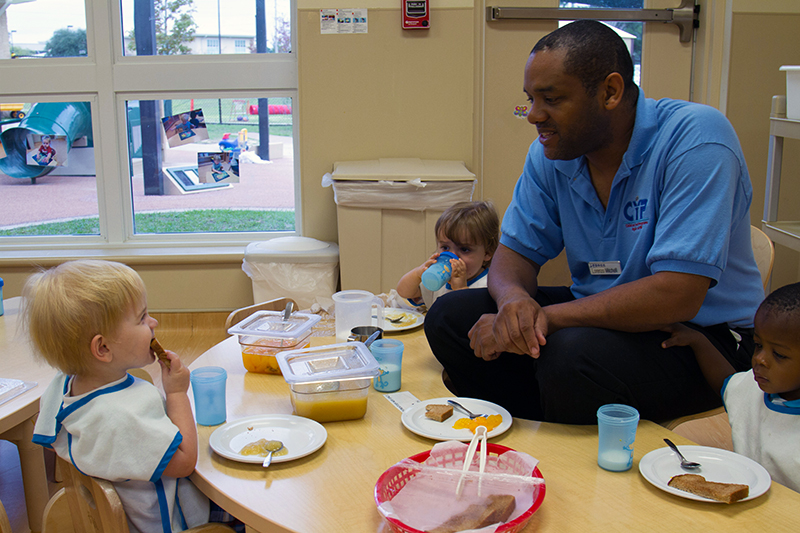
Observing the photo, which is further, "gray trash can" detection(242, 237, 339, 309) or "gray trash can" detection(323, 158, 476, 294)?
"gray trash can" detection(242, 237, 339, 309)

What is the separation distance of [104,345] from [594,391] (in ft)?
3.14

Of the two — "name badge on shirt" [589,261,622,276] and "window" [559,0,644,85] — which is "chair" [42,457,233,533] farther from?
"window" [559,0,644,85]

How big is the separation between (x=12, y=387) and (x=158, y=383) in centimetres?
106

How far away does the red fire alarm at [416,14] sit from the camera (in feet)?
10.6

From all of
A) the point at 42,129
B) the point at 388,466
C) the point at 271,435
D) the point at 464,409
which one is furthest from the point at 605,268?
the point at 42,129

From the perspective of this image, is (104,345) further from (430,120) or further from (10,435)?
(430,120)

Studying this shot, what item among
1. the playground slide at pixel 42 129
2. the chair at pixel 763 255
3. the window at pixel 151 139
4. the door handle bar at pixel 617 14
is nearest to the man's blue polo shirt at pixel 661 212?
Answer: the chair at pixel 763 255

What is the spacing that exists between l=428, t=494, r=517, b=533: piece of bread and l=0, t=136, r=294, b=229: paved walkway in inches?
117

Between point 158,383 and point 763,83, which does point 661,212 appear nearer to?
point 158,383

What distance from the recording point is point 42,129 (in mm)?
3682

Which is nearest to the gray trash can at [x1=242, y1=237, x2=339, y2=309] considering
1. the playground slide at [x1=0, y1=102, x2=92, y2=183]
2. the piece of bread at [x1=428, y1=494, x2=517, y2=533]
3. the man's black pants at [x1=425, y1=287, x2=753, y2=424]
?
the playground slide at [x1=0, y1=102, x2=92, y2=183]

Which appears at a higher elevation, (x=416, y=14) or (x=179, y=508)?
(x=416, y=14)

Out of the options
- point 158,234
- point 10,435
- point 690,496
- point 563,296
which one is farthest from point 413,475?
point 158,234

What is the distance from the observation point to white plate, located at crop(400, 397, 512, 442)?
1295 millimetres
